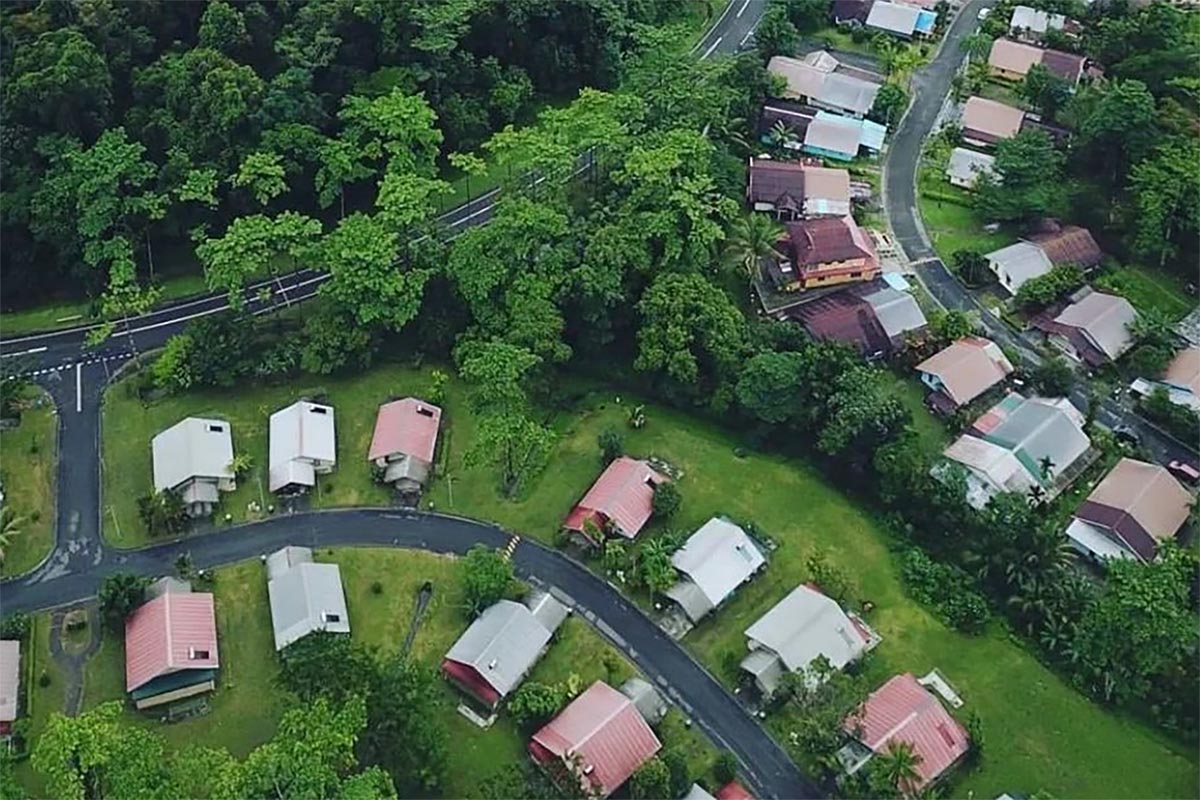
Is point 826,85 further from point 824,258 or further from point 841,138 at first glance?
point 824,258

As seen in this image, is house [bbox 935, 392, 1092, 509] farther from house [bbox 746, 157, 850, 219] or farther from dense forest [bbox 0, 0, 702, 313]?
dense forest [bbox 0, 0, 702, 313]

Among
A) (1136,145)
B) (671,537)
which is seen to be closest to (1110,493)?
(671,537)

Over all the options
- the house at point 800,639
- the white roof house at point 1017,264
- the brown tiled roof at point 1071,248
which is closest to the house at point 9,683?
the house at point 800,639

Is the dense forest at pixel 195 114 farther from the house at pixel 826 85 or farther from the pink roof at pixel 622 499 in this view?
the pink roof at pixel 622 499

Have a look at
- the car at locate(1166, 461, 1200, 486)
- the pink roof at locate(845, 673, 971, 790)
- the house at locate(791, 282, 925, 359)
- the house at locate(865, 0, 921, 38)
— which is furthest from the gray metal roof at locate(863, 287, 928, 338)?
the house at locate(865, 0, 921, 38)

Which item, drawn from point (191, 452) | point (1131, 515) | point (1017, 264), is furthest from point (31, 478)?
point (1017, 264)

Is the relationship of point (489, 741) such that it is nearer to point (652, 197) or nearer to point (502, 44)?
point (652, 197)

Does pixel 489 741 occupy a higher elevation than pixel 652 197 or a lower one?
lower
